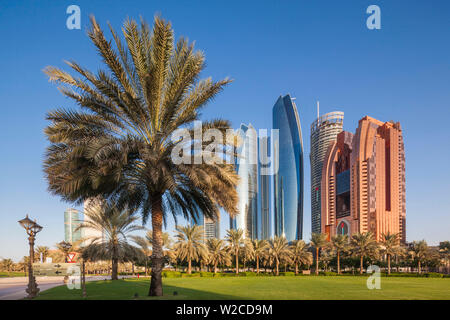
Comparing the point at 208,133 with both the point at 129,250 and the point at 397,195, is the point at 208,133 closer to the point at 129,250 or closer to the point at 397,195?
the point at 129,250

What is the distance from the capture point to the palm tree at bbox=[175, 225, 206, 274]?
52656mm

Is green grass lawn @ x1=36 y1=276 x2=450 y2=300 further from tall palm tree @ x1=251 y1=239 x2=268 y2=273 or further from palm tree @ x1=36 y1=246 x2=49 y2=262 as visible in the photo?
palm tree @ x1=36 y1=246 x2=49 y2=262

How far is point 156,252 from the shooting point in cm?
1636

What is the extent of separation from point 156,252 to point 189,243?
37.5m

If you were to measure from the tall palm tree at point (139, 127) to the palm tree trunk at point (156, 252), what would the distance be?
45mm

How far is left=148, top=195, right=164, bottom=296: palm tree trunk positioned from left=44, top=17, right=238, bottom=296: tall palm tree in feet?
0.15

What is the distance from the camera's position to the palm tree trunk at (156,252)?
16094 mm

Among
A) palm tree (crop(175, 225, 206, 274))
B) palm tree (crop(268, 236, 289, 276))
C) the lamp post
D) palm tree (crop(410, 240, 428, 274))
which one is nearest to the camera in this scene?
the lamp post

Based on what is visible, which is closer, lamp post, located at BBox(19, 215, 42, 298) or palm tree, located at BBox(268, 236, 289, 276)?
lamp post, located at BBox(19, 215, 42, 298)

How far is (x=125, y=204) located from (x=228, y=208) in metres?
5.47

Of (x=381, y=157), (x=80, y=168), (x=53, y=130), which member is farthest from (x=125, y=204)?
(x=381, y=157)

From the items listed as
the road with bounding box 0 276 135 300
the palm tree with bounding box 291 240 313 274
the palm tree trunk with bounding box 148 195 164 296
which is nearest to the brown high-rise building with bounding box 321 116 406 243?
the palm tree with bounding box 291 240 313 274

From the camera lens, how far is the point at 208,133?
16156mm
